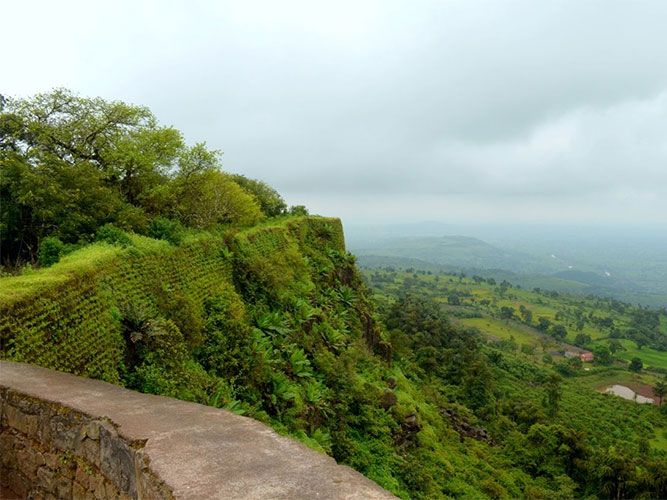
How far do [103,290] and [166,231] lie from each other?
421cm

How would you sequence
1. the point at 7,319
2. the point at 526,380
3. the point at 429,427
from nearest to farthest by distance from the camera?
the point at 7,319, the point at 429,427, the point at 526,380

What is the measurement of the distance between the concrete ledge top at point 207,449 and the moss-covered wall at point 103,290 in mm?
988

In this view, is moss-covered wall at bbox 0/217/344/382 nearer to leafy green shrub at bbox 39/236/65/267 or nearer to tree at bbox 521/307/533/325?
leafy green shrub at bbox 39/236/65/267

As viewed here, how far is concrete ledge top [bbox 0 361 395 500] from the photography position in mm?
2961

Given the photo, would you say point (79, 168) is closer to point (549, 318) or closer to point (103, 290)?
point (103, 290)

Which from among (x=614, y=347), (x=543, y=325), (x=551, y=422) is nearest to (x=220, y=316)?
(x=551, y=422)

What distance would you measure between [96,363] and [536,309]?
13126 centimetres

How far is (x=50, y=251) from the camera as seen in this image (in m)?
8.75

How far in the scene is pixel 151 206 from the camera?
16.1 meters

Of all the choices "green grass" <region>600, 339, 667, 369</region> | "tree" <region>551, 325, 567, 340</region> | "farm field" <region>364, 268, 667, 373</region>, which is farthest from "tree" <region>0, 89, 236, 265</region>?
"tree" <region>551, 325, 567, 340</region>

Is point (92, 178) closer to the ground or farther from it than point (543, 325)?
farther from it

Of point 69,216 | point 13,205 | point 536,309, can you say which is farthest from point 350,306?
point 536,309

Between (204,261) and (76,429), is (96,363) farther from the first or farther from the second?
(204,261)

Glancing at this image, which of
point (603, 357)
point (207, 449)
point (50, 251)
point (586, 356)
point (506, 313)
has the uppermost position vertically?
point (50, 251)
